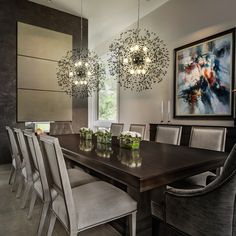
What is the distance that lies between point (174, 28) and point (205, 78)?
4.68 feet

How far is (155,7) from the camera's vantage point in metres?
4.78

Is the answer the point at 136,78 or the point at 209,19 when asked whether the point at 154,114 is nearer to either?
the point at 136,78

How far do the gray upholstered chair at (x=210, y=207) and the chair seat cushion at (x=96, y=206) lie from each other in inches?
14.7

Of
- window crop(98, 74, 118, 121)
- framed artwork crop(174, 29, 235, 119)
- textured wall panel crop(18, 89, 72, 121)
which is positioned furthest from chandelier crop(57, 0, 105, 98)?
framed artwork crop(174, 29, 235, 119)

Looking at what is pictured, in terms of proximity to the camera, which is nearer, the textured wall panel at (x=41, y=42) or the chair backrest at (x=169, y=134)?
the chair backrest at (x=169, y=134)

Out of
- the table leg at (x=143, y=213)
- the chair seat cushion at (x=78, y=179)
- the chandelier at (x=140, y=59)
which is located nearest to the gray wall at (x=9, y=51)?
the chandelier at (x=140, y=59)

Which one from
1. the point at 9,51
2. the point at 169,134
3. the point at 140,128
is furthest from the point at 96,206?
the point at 9,51

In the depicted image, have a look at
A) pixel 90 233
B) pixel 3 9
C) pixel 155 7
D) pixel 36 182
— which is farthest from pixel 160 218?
pixel 3 9

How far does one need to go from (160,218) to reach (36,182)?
135cm

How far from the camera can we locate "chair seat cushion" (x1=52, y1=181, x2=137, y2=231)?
1.36m

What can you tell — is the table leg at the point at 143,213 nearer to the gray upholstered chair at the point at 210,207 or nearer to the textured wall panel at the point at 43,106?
the gray upholstered chair at the point at 210,207

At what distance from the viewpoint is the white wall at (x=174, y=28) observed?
140 inches

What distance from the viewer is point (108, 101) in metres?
6.80

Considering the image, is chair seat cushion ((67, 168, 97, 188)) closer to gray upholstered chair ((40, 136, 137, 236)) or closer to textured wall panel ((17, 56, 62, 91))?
gray upholstered chair ((40, 136, 137, 236))
